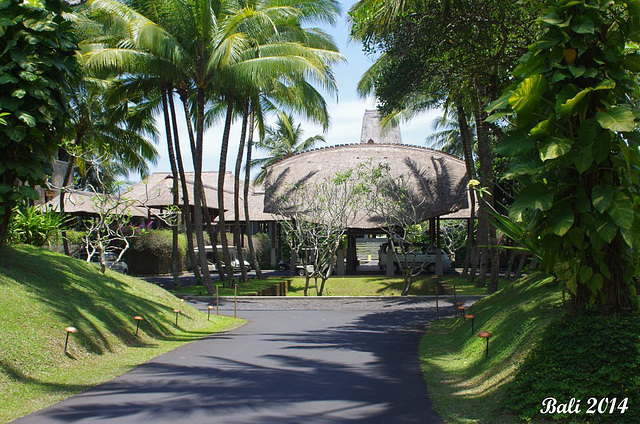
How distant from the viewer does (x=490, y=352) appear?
862 cm

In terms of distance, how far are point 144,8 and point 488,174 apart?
41.3 ft

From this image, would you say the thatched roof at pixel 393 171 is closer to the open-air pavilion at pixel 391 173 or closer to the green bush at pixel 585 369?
the open-air pavilion at pixel 391 173

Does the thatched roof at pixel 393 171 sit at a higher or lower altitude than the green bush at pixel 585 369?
higher

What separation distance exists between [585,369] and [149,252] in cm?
3029

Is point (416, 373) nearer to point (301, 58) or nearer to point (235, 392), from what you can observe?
point (235, 392)

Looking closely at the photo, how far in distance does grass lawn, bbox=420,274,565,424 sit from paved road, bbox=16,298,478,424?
31 centimetres

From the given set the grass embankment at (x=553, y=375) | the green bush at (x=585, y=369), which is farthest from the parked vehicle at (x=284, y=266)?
the green bush at (x=585, y=369)

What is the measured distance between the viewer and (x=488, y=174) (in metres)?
18.4

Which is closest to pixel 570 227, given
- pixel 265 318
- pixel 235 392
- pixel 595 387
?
pixel 595 387

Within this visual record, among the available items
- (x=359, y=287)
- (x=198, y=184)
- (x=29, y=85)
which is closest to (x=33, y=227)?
(x=29, y=85)

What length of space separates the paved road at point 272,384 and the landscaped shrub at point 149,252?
70.7 ft

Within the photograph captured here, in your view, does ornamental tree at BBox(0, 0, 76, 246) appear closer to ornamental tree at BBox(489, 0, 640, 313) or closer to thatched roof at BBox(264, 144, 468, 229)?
ornamental tree at BBox(489, 0, 640, 313)

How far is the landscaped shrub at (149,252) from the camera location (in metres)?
33.5

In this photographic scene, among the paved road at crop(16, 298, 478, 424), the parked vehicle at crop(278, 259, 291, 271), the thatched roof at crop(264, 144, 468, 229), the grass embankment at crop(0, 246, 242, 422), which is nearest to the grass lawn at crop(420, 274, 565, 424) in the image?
the paved road at crop(16, 298, 478, 424)
